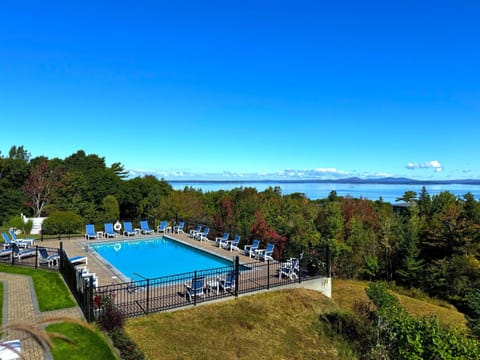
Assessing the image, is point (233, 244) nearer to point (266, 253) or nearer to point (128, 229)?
point (266, 253)

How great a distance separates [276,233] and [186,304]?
298 inches

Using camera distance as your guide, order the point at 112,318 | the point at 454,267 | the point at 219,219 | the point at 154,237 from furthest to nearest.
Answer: the point at 219,219 < the point at 154,237 < the point at 454,267 < the point at 112,318

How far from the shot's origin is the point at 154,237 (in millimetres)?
18828

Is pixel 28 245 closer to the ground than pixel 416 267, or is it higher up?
higher up

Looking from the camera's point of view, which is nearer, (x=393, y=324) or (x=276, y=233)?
(x=393, y=324)

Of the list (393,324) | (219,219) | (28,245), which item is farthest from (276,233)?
(28,245)

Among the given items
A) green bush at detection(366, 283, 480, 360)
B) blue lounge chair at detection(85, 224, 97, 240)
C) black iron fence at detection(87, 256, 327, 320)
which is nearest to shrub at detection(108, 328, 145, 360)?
black iron fence at detection(87, 256, 327, 320)

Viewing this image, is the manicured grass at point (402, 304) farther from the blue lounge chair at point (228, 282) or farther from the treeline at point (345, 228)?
the blue lounge chair at point (228, 282)

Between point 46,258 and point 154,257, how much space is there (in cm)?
474

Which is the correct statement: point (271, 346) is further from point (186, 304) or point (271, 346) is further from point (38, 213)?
point (38, 213)

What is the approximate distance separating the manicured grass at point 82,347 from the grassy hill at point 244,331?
0.75 m

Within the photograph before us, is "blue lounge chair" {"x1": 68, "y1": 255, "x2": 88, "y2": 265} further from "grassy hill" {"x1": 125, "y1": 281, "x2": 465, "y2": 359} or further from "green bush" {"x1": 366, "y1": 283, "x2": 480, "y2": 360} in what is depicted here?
"green bush" {"x1": 366, "y1": 283, "x2": 480, "y2": 360}

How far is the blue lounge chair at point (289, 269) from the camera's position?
450 inches

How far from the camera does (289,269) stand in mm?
11562
